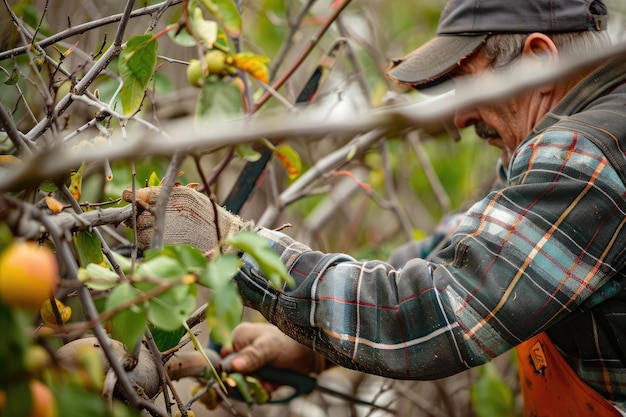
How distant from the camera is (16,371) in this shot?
70cm

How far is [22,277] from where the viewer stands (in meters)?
0.69

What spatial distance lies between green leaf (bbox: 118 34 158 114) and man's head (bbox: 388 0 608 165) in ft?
2.95

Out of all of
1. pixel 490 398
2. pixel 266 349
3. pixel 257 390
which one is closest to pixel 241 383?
pixel 257 390

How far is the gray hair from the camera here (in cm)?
181

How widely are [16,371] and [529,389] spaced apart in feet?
5.01

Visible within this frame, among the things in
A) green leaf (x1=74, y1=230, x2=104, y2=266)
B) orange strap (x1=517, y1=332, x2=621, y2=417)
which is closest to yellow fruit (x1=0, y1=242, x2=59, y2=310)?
green leaf (x1=74, y1=230, x2=104, y2=266)

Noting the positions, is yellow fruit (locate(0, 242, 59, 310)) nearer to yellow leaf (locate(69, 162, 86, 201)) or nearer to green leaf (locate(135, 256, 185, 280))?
green leaf (locate(135, 256, 185, 280))

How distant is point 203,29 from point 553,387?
1.21 metres

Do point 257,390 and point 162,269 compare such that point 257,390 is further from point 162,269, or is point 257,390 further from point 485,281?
point 162,269

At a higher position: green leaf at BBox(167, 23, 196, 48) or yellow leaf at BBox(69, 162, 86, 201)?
green leaf at BBox(167, 23, 196, 48)

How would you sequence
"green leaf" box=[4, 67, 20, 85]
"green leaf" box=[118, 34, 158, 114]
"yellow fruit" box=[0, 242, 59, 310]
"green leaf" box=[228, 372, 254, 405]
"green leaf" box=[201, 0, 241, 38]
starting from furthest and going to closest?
"green leaf" box=[228, 372, 254, 405]
"green leaf" box=[4, 67, 20, 85]
"green leaf" box=[201, 0, 241, 38]
"green leaf" box=[118, 34, 158, 114]
"yellow fruit" box=[0, 242, 59, 310]

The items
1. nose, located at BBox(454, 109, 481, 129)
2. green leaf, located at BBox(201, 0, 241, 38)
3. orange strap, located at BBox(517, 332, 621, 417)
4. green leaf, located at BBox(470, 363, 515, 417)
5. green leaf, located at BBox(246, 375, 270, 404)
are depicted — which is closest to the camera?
green leaf, located at BBox(201, 0, 241, 38)

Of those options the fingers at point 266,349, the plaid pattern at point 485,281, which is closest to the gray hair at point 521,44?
the plaid pattern at point 485,281

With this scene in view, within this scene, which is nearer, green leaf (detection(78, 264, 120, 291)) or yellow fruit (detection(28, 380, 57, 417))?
yellow fruit (detection(28, 380, 57, 417))
